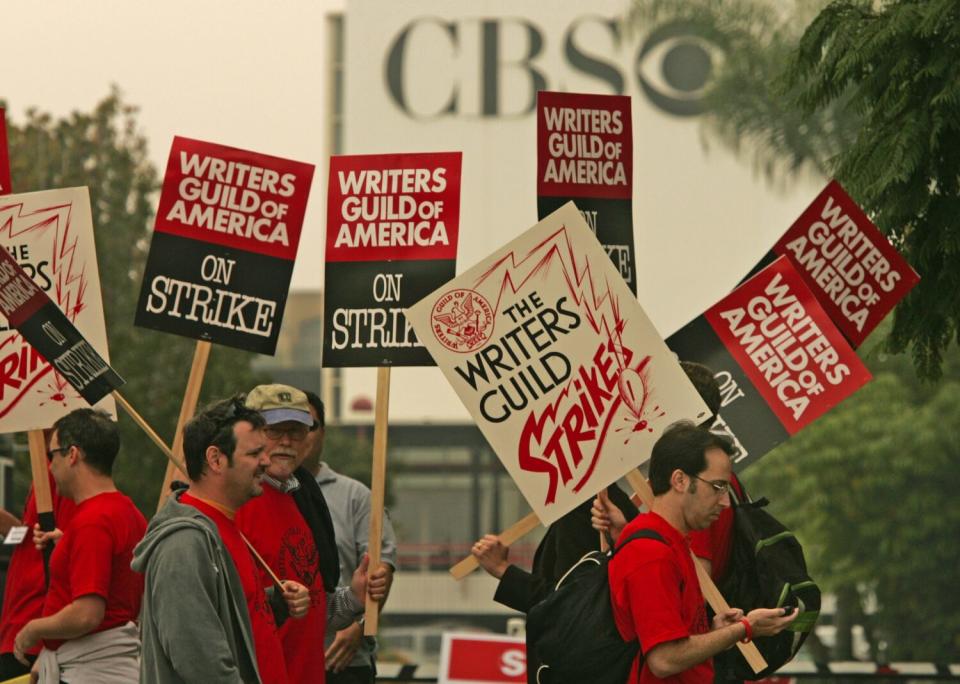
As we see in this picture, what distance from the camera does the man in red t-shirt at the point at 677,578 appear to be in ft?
20.3

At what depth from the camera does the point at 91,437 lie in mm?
7500

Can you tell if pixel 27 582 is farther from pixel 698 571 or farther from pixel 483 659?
pixel 483 659

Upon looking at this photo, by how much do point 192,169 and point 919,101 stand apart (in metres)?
3.20

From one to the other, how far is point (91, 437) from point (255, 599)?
1.09 metres

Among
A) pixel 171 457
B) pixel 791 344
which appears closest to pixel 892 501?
pixel 791 344

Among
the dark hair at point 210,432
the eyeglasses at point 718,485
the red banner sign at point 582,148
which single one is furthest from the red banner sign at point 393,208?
the eyeglasses at point 718,485

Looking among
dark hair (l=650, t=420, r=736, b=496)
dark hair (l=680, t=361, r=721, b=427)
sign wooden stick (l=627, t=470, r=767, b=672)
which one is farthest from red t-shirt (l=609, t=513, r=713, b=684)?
dark hair (l=680, t=361, r=721, b=427)

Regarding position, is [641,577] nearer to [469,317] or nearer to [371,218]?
[469,317]

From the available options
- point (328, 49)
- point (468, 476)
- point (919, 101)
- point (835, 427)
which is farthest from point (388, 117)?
point (919, 101)

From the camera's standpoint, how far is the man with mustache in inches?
246

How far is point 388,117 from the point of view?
100438mm

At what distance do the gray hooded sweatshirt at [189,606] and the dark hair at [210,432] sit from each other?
0.16 metres

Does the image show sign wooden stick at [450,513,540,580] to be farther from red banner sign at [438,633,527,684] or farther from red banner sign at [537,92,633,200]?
red banner sign at [438,633,527,684]

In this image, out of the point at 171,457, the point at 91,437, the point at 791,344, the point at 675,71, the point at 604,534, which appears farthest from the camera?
the point at 675,71
